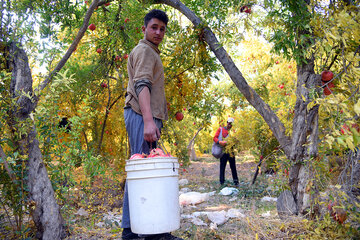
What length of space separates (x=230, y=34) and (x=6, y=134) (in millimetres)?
2468

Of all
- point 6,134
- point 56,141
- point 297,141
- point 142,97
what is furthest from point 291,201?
point 6,134

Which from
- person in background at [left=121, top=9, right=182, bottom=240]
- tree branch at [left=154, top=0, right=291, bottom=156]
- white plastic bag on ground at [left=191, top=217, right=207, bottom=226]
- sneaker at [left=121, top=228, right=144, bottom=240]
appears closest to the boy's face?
person in background at [left=121, top=9, right=182, bottom=240]

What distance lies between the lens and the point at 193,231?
287 cm

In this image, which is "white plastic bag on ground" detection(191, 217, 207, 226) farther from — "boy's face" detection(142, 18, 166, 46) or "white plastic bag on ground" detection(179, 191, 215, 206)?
"boy's face" detection(142, 18, 166, 46)

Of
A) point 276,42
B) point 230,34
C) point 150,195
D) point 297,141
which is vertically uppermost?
point 230,34

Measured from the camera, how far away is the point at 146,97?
88.7 inches

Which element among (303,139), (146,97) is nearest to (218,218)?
(303,139)

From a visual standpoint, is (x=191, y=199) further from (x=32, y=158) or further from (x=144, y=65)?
(x=144, y=65)

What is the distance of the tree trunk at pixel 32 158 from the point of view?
8.69 feet

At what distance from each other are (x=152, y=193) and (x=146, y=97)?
2.23ft

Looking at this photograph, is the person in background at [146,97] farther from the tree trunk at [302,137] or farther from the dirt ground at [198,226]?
the tree trunk at [302,137]

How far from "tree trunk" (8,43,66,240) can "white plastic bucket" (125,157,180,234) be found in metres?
1.04

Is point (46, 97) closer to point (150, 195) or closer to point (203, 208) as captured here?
point (150, 195)

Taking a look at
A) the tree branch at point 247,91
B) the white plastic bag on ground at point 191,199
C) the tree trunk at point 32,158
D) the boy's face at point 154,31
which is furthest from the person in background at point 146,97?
the white plastic bag on ground at point 191,199
